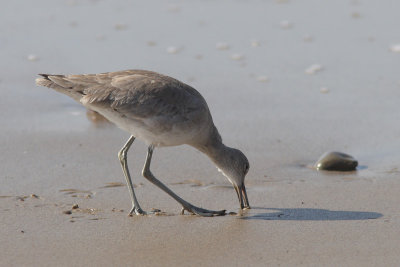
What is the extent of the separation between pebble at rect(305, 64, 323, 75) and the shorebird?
3.65 meters

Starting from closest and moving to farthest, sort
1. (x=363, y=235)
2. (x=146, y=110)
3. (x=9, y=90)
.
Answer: (x=363, y=235)
(x=146, y=110)
(x=9, y=90)

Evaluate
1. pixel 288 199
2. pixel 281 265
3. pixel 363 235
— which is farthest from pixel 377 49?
pixel 281 265

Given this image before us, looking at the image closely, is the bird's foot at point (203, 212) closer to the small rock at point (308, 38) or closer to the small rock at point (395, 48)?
the small rock at point (395, 48)

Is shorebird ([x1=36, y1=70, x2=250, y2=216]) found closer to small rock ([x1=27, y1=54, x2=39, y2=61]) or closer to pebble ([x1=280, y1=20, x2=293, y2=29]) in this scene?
small rock ([x1=27, y1=54, x2=39, y2=61])

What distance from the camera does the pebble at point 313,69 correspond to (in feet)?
31.2

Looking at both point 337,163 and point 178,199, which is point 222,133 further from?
point 178,199

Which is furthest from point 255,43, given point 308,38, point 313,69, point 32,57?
point 32,57

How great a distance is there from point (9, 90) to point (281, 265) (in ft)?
16.9

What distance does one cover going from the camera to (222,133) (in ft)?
25.2

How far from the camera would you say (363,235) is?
5.14m

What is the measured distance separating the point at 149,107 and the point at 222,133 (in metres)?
1.96

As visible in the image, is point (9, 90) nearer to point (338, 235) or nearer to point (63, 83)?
point (63, 83)

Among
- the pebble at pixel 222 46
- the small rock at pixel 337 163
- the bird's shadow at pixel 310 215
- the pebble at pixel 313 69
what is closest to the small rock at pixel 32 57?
the pebble at pixel 222 46

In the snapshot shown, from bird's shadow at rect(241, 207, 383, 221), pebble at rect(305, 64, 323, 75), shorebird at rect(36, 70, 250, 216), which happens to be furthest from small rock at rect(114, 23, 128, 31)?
bird's shadow at rect(241, 207, 383, 221)
